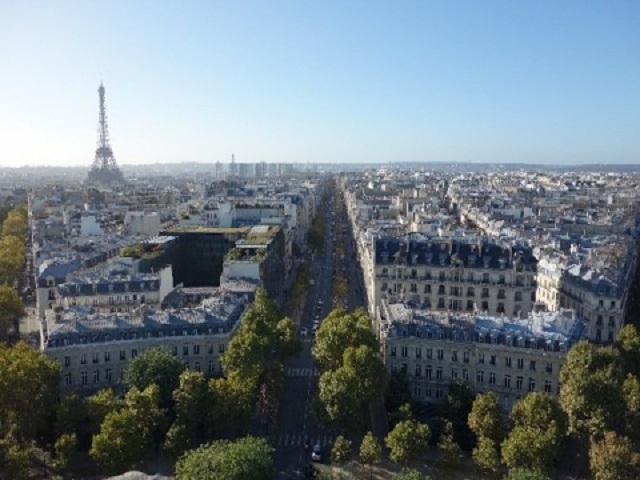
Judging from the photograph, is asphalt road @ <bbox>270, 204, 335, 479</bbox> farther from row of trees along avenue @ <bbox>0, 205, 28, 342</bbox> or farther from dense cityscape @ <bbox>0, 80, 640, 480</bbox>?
row of trees along avenue @ <bbox>0, 205, 28, 342</bbox>

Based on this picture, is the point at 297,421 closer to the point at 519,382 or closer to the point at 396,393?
the point at 396,393

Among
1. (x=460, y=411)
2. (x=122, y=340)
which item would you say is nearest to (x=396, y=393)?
(x=460, y=411)

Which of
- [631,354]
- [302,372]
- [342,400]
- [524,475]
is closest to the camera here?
[524,475]

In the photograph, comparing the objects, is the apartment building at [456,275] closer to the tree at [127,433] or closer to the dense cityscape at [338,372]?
the dense cityscape at [338,372]

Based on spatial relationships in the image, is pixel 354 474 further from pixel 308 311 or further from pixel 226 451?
pixel 308 311

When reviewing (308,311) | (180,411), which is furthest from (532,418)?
(308,311)

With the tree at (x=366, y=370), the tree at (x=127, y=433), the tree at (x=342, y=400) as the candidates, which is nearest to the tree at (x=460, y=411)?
the tree at (x=366, y=370)
